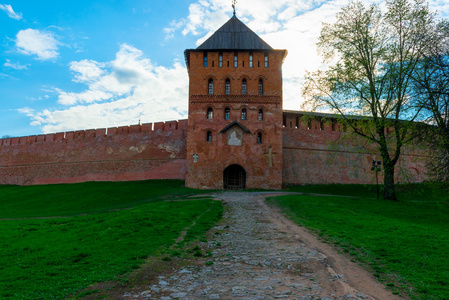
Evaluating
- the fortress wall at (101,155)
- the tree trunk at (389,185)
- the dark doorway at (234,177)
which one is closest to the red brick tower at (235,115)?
the dark doorway at (234,177)

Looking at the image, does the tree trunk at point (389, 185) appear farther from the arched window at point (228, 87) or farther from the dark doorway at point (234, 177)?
the arched window at point (228, 87)

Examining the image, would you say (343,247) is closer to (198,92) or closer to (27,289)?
(27,289)

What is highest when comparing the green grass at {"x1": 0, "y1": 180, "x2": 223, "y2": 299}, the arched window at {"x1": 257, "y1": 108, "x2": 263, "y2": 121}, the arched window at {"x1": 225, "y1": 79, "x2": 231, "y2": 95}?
the arched window at {"x1": 225, "y1": 79, "x2": 231, "y2": 95}

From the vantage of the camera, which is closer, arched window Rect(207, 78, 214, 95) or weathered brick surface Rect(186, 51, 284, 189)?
weathered brick surface Rect(186, 51, 284, 189)

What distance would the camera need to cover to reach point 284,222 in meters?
10.0

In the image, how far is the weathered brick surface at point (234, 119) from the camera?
2323 centimetres

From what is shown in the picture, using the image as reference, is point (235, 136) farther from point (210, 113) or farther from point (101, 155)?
point (101, 155)

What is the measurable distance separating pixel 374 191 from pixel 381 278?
808 inches

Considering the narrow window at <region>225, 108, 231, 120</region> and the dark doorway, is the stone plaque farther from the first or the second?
the dark doorway

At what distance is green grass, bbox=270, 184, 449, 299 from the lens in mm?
5109

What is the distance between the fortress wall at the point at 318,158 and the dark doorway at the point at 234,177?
4.22m

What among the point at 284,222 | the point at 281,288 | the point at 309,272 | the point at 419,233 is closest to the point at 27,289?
the point at 281,288

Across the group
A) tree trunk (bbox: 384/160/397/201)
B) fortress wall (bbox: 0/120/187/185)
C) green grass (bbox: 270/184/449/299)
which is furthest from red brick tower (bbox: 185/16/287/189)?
green grass (bbox: 270/184/449/299)

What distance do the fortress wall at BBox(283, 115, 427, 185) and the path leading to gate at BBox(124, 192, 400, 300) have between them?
19.3m
